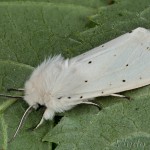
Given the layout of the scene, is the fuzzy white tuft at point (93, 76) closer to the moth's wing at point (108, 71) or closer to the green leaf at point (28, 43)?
the moth's wing at point (108, 71)

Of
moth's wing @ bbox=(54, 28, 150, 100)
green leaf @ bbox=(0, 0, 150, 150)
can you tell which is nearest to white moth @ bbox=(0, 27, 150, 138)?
moth's wing @ bbox=(54, 28, 150, 100)

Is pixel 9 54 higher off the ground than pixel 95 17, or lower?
lower

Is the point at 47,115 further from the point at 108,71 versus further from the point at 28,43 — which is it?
the point at 28,43

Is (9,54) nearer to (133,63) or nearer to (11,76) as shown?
(11,76)

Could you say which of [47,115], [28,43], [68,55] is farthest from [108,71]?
[28,43]

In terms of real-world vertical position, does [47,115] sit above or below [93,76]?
below

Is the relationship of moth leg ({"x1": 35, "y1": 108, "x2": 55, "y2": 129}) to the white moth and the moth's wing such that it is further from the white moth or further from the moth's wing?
the moth's wing

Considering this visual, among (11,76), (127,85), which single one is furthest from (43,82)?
(127,85)
